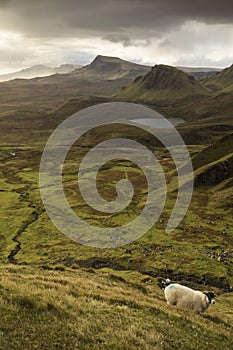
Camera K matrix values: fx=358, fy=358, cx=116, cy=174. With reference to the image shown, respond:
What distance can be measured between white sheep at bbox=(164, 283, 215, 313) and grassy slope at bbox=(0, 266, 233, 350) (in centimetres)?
95

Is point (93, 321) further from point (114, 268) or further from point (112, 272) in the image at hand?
point (114, 268)

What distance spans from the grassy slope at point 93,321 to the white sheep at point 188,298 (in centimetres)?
95

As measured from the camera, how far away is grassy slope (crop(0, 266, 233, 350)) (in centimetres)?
1609

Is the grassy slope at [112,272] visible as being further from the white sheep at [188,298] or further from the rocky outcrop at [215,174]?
the rocky outcrop at [215,174]

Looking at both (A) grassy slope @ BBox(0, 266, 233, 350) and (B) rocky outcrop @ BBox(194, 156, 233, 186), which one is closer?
(A) grassy slope @ BBox(0, 266, 233, 350)

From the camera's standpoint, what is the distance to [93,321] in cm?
1825

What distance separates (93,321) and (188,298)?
928 centimetres

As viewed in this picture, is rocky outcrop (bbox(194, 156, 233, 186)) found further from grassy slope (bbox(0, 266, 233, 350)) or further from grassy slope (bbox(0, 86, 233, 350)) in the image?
grassy slope (bbox(0, 266, 233, 350))

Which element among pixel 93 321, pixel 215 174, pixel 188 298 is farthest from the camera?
pixel 215 174

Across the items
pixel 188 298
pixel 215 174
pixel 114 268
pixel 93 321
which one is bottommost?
pixel 114 268

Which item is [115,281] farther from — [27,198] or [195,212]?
[27,198]

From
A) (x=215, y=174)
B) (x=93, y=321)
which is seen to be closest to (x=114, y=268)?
(x=93, y=321)

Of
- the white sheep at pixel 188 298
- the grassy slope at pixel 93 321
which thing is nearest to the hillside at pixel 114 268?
the grassy slope at pixel 93 321

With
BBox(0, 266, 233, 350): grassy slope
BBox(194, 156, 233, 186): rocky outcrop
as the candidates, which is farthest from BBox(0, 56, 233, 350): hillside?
BBox(194, 156, 233, 186): rocky outcrop
